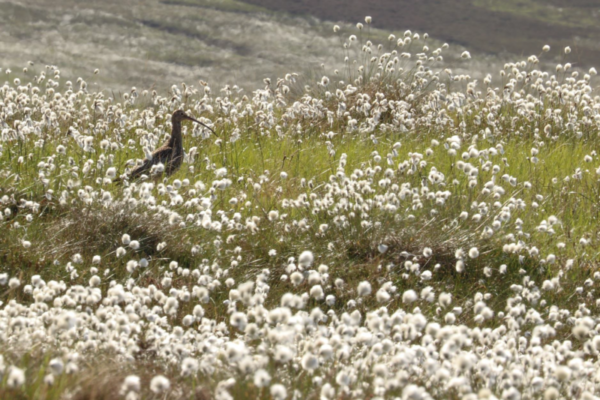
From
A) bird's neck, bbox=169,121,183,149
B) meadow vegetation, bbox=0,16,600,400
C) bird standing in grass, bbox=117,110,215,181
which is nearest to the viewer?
meadow vegetation, bbox=0,16,600,400

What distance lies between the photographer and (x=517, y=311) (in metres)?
3.64

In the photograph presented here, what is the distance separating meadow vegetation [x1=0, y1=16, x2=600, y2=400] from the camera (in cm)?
313

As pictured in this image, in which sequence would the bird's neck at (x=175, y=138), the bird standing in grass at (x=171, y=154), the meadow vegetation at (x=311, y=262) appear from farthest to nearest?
the bird's neck at (x=175, y=138), the bird standing in grass at (x=171, y=154), the meadow vegetation at (x=311, y=262)

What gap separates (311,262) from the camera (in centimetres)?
500

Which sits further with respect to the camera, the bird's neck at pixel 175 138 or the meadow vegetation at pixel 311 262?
the bird's neck at pixel 175 138

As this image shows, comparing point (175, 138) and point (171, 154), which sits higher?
point (175, 138)

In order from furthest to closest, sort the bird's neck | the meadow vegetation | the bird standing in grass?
the bird's neck, the bird standing in grass, the meadow vegetation

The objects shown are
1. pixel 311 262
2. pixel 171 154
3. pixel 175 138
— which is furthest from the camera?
pixel 175 138

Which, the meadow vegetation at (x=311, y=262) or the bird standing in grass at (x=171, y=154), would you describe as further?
the bird standing in grass at (x=171, y=154)

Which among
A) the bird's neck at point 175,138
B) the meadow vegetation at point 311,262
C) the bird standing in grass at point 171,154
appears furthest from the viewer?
the bird's neck at point 175,138

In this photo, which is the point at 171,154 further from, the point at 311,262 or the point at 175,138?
the point at 311,262

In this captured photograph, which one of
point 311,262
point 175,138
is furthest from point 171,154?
point 311,262

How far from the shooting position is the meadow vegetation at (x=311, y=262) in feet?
10.3

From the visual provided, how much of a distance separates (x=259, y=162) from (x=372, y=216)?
7.67 ft
